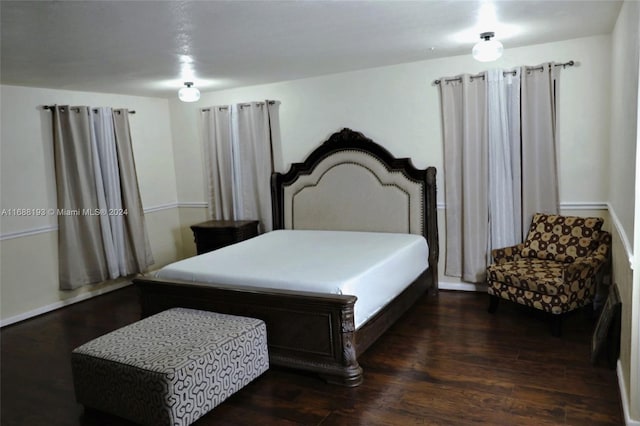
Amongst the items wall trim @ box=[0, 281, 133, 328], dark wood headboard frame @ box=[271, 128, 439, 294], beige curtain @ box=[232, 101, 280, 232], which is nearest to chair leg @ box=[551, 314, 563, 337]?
dark wood headboard frame @ box=[271, 128, 439, 294]

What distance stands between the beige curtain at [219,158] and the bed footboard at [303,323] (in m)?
2.49

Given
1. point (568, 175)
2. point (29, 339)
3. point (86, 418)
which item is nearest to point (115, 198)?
point (29, 339)

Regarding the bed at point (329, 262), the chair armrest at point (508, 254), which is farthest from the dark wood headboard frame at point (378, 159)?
the chair armrest at point (508, 254)

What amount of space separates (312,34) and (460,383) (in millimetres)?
2437

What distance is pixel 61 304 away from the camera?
196 inches

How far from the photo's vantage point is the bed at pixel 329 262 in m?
3.01

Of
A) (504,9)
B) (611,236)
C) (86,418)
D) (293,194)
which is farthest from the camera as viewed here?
(293,194)

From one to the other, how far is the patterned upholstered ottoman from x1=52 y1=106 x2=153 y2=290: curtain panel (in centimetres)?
237

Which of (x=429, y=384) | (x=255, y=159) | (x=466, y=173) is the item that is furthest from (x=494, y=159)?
(x=255, y=159)

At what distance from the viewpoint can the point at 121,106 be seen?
5.56 metres

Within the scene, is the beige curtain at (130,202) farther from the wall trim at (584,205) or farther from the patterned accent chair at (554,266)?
the wall trim at (584,205)

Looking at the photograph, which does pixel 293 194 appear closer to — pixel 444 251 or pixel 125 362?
pixel 444 251

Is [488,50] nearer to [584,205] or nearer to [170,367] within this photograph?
[584,205]

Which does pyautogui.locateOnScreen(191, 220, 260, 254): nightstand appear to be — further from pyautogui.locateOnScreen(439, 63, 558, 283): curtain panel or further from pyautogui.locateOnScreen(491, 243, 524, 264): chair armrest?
pyautogui.locateOnScreen(491, 243, 524, 264): chair armrest
